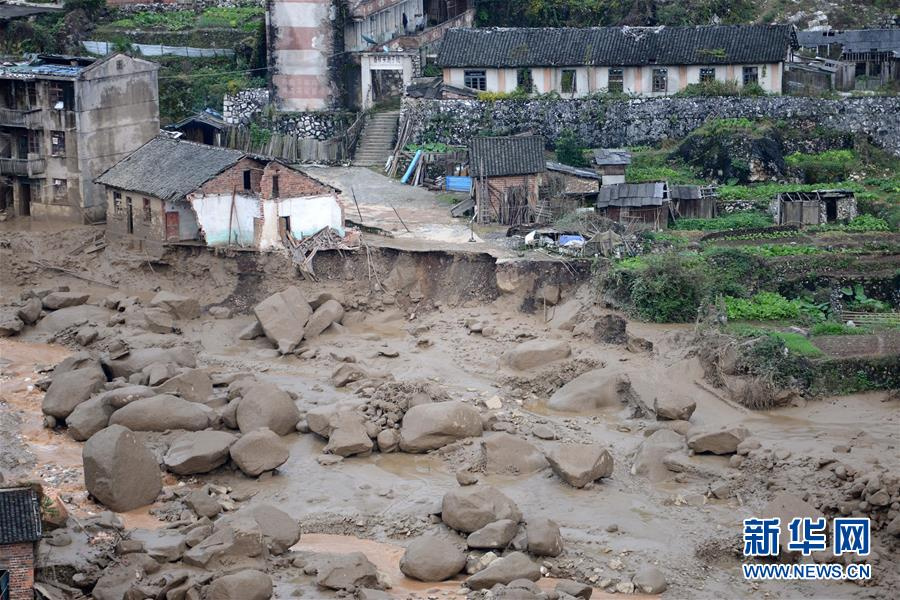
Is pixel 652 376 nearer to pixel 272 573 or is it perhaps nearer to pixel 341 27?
pixel 272 573

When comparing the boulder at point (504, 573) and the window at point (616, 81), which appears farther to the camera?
the window at point (616, 81)

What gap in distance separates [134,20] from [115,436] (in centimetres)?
3256

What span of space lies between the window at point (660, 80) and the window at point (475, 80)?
6.00m

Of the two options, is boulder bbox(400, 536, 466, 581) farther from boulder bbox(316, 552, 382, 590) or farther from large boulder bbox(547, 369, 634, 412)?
large boulder bbox(547, 369, 634, 412)

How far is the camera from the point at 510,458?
40750 mm

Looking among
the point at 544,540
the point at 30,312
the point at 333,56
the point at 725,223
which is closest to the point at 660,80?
the point at 725,223

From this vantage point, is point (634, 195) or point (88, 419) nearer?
point (88, 419)

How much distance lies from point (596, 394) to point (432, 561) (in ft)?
34.0

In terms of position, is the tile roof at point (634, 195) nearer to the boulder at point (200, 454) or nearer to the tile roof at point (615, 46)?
the tile roof at point (615, 46)

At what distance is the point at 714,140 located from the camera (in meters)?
57.8

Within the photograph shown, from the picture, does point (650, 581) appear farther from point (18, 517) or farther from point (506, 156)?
point (506, 156)

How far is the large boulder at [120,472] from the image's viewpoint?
3909 cm

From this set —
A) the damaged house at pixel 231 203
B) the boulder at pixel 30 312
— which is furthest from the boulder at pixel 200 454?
the damaged house at pixel 231 203

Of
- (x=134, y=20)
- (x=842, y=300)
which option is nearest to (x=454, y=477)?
(x=842, y=300)
